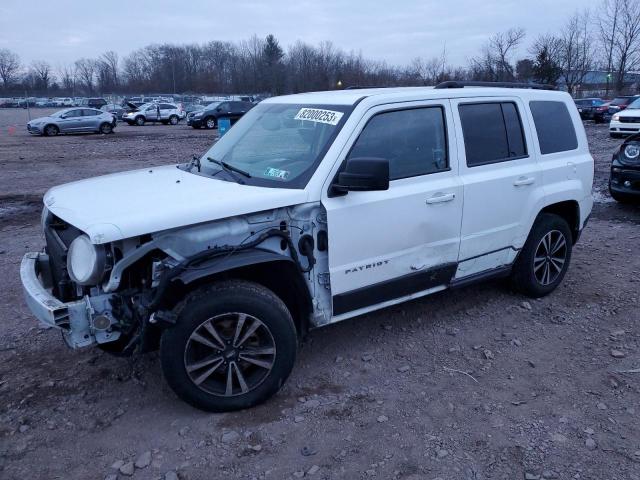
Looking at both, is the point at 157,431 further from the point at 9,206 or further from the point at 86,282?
the point at 9,206

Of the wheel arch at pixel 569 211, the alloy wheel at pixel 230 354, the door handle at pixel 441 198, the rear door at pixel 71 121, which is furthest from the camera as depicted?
the rear door at pixel 71 121

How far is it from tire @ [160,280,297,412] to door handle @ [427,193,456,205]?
1.35 metres

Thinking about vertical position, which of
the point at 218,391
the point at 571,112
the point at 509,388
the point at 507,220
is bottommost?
the point at 509,388

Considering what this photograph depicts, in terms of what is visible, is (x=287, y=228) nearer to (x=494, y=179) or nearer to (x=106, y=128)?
(x=494, y=179)

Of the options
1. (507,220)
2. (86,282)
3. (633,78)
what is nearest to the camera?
(86,282)

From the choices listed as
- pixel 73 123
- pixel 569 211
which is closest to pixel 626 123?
pixel 569 211

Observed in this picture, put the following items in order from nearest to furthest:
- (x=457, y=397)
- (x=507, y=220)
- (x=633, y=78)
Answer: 1. (x=457, y=397)
2. (x=507, y=220)
3. (x=633, y=78)

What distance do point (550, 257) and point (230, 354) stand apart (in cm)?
332

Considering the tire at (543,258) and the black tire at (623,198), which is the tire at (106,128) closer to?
the black tire at (623,198)

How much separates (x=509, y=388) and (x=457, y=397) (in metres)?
0.39

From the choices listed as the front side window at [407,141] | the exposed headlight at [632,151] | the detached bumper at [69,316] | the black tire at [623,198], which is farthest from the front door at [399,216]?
the black tire at [623,198]

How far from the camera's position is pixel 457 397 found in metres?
3.65

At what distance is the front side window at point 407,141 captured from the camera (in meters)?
3.84

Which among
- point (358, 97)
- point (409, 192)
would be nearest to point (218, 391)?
point (409, 192)
